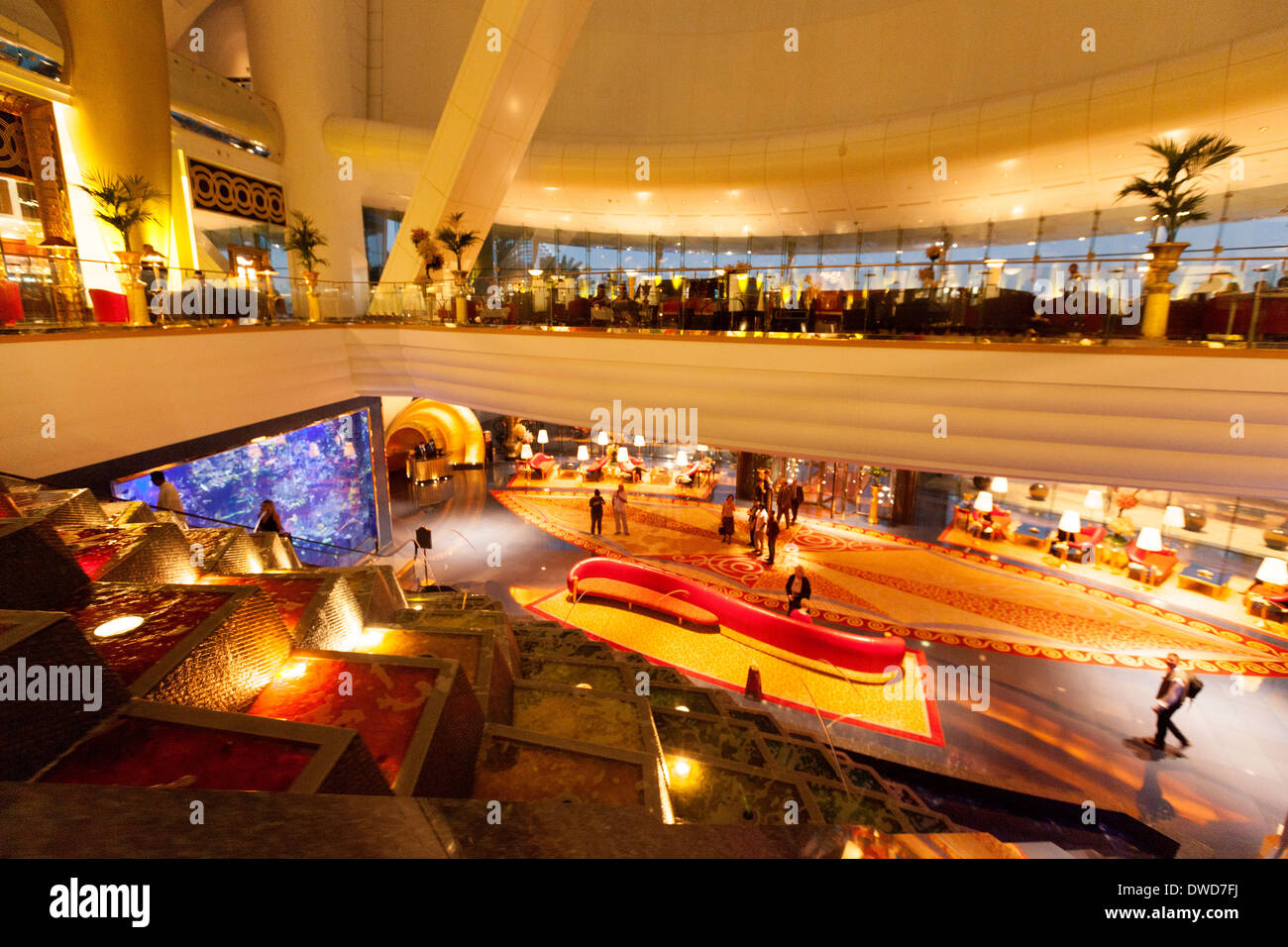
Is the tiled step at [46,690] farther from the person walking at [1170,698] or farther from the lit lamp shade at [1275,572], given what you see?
the lit lamp shade at [1275,572]

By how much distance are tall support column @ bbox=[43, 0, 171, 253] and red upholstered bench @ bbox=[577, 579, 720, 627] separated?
840 cm

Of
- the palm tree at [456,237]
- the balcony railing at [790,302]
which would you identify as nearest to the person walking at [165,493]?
the balcony railing at [790,302]

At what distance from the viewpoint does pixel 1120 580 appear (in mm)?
9523

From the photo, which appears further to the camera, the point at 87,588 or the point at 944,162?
the point at 944,162

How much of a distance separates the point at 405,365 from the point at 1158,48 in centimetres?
1478

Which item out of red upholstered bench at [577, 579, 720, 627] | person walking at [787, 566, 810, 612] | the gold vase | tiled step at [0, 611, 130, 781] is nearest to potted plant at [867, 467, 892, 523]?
person walking at [787, 566, 810, 612]

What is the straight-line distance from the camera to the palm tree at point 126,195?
7438 mm

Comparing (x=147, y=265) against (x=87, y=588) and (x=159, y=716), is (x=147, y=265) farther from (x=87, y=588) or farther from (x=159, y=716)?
(x=159, y=716)

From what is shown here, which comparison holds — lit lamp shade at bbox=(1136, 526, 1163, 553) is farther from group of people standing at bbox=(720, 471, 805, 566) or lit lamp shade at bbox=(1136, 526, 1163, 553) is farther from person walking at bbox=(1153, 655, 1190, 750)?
group of people standing at bbox=(720, 471, 805, 566)

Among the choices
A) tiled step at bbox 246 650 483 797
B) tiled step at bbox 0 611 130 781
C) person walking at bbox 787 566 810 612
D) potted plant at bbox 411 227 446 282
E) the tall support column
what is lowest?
person walking at bbox 787 566 810 612

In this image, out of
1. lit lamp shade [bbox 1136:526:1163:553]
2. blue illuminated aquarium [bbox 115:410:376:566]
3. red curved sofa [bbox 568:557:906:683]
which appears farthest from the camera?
lit lamp shade [bbox 1136:526:1163:553]

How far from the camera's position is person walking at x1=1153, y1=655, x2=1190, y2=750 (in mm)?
5383

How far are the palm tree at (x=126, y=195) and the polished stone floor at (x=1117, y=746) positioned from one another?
1061cm
